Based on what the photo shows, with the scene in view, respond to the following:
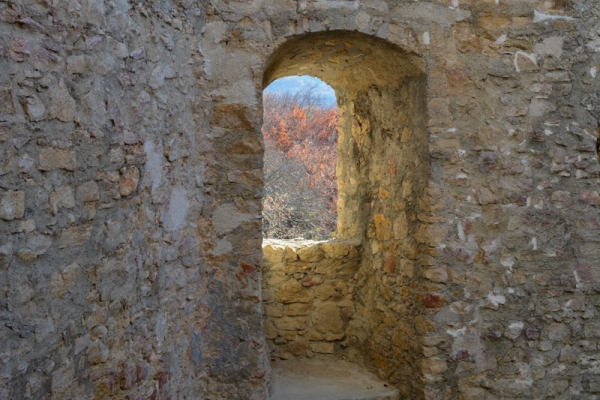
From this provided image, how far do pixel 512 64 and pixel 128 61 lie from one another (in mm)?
2246

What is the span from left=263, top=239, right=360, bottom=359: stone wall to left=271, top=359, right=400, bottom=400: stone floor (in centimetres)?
14

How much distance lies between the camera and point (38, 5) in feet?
6.45

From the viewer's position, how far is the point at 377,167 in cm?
407

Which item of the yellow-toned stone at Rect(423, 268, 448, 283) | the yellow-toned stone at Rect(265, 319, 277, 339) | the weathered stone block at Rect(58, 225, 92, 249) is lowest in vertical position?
the yellow-toned stone at Rect(265, 319, 277, 339)

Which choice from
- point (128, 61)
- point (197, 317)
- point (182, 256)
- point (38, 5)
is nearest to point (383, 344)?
point (197, 317)

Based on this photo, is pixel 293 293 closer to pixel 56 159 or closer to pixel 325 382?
pixel 325 382

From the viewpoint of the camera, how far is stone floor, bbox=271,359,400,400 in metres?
3.57

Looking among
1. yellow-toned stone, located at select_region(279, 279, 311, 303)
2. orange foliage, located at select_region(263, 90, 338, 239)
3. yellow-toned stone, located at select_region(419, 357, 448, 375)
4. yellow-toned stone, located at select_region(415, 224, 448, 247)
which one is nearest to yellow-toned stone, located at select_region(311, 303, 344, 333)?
yellow-toned stone, located at select_region(279, 279, 311, 303)

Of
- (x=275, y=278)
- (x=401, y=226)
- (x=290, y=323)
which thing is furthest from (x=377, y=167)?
(x=290, y=323)

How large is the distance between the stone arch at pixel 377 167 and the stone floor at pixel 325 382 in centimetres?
11

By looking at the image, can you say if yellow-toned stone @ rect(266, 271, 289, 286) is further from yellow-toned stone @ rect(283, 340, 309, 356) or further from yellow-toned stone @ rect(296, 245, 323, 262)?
yellow-toned stone @ rect(283, 340, 309, 356)

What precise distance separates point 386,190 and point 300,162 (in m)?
5.42

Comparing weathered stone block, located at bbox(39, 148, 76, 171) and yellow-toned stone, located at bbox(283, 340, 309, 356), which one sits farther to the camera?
yellow-toned stone, located at bbox(283, 340, 309, 356)

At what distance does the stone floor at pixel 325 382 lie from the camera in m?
3.57
